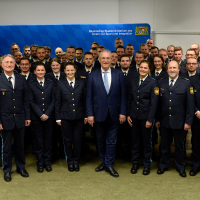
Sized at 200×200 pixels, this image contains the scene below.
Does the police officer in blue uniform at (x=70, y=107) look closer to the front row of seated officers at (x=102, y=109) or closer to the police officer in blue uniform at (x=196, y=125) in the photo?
the front row of seated officers at (x=102, y=109)

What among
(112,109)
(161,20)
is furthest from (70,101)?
(161,20)

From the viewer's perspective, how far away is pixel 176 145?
4012 millimetres

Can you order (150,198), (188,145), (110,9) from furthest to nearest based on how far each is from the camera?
(110,9) < (188,145) < (150,198)

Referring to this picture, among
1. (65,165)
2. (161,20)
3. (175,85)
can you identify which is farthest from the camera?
(161,20)

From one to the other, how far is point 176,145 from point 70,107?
5.13ft

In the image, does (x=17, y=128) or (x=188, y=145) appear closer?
(x=17, y=128)

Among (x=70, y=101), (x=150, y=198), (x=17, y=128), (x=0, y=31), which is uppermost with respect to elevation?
(x=0, y=31)

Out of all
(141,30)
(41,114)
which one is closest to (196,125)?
(41,114)

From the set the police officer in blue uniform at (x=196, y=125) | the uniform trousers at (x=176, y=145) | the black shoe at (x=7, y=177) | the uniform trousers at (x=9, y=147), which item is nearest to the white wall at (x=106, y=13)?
the police officer in blue uniform at (x=196, y=125)

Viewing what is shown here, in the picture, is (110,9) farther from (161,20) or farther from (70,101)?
(70,101)

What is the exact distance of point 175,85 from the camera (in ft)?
12.6

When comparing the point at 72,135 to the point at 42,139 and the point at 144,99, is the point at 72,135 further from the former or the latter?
the point at 144,99

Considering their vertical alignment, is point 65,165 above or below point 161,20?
below

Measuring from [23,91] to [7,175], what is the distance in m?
1.17
